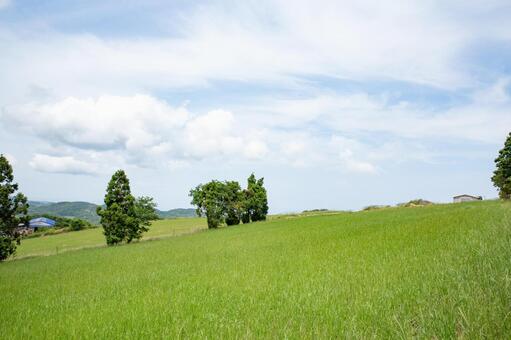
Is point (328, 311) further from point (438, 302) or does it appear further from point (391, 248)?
point (391, 248)

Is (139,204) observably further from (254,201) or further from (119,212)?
(119,212)

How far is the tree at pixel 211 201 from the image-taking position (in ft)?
199

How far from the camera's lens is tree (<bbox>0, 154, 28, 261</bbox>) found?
38.3m

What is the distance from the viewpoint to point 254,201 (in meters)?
65.9

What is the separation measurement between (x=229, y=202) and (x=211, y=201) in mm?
3647

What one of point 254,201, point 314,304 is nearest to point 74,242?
point 254,201

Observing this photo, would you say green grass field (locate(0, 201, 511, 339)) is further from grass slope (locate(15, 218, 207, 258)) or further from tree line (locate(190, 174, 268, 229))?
tree line (locate(190, 174, 268, 229))

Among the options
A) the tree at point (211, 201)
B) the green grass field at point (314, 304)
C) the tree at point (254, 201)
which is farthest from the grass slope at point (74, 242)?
the green grass field at point (314, 304)

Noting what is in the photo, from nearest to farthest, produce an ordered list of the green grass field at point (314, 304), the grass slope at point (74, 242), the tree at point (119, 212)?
the green grass field at point (314, 304)
the tree at point (119, 212)
the grass slope at point (74, 242)

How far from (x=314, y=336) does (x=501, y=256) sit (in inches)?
203

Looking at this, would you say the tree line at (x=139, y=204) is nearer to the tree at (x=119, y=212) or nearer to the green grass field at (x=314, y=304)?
the tree at (x=119, y=212)

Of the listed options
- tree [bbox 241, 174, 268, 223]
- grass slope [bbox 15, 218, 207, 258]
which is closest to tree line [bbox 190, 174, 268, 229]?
tree [bbox 241, 174, 268, 223]

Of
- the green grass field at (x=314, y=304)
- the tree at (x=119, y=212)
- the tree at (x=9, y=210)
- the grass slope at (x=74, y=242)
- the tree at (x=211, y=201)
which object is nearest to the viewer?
the green grass field at (x=314, y=304)

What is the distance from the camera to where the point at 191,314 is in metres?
7.36
